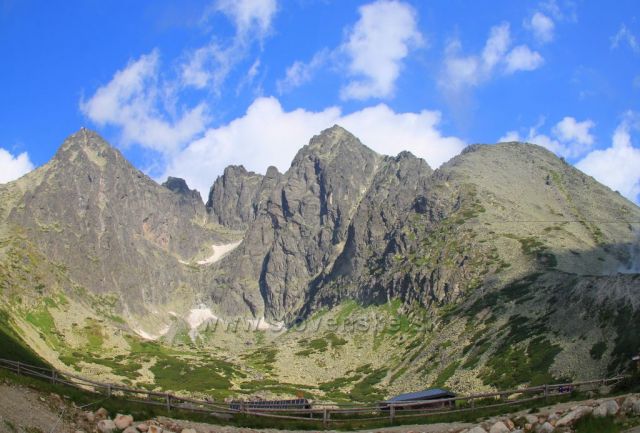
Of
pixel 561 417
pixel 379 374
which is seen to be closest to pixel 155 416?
pixel 561 417

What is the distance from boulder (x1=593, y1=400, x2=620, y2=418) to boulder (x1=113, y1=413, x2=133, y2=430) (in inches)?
990

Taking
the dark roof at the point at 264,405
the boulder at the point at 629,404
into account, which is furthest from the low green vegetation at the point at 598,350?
the boulder at the point at 629,404

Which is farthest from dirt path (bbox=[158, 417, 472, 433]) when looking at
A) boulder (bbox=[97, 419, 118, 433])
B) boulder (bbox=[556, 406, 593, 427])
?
boulder (bbox=[556, 406, 593, 427])

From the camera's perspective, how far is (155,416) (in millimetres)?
35312

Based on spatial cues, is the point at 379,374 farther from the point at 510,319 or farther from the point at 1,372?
the point at 1,372

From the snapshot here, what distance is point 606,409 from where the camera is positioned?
29.2 m

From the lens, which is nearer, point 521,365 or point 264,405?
point 264,405

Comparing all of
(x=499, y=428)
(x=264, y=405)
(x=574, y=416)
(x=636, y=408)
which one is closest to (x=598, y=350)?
(x=264, y=405)

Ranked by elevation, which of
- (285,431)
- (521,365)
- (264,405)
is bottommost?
(264,405)

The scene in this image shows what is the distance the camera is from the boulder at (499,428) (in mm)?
31697

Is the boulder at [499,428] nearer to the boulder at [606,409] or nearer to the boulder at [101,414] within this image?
the boulder at [606,409]

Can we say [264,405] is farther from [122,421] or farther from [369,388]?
[369,388]

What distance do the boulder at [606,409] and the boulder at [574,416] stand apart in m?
0.49

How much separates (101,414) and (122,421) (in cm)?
186
